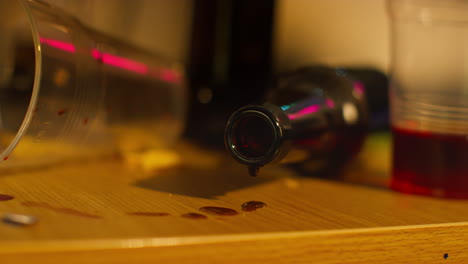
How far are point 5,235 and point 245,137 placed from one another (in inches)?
7.3

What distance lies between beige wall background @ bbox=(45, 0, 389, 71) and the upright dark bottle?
0.35 meters

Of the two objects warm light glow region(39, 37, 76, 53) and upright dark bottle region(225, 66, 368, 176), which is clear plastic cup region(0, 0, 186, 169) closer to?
warm light glow region(39, 37, 76, 53)

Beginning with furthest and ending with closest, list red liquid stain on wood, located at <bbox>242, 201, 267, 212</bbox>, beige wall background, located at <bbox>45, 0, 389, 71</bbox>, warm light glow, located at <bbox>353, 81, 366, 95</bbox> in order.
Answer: beige wall background, located at <bbox>45, 0, 389, 71</bbox>
warm light glow, located at <bbox>353, 81, 366, 95</bbox>
red liquid stain on wood, located at <bbox>242, 201, 267, 212</bbox>

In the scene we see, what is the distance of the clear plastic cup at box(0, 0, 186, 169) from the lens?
43 cm

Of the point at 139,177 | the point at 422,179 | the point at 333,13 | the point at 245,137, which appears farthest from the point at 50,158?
the point at 333,13

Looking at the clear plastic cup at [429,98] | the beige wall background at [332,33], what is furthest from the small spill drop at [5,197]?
the beige wall background at [332,33]

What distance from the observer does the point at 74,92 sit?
482 millimetres

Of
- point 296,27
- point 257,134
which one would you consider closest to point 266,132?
point 257,134

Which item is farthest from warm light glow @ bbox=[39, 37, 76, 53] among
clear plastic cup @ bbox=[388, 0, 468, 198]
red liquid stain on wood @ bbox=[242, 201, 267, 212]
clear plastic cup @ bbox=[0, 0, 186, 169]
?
clear plastic cup @ bbox=[388, 0, 468, 198]

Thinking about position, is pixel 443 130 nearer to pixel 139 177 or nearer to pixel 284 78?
pixel 284 78

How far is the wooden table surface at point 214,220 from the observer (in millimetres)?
277

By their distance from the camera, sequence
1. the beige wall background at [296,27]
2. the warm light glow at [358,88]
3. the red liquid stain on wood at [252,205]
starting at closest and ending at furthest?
the red liquid stain on wood at [252,205] < the warm light glow at [358,88] < the beige wall background at [296,27]

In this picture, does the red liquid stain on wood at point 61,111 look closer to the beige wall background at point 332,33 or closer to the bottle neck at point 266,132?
the bottle neck at point 266,132

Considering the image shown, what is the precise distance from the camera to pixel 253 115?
1.22 ft
